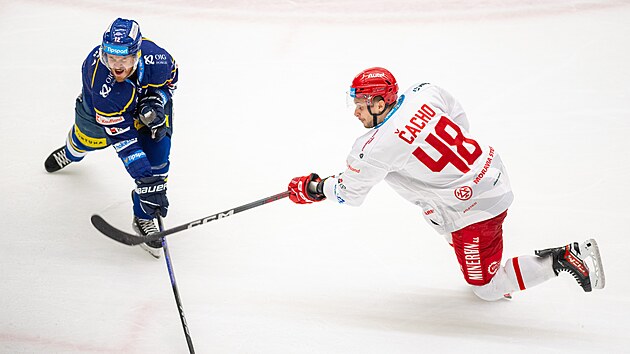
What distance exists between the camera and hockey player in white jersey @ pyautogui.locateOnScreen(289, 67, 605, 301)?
9.26ft

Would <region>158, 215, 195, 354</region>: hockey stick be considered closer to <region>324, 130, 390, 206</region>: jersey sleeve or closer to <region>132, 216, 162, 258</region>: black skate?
<region>132, 216, 162, 258</region>: black skate

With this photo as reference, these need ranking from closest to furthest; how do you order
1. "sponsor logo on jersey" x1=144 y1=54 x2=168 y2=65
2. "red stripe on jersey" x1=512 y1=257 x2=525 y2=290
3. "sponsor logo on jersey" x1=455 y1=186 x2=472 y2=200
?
"sponsor logo on jersey" x1=455 y1=186 x2=472 y2=200
"red stripe on jersey" x1=512 y1=257 x2=525 y2=290
"sponsor logo on jersey" x1=144 y1=54 x2=168 y2=65

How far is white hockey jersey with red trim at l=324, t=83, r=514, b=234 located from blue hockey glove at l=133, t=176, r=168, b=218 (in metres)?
0.81

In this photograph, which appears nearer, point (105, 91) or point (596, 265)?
point (596, 265)

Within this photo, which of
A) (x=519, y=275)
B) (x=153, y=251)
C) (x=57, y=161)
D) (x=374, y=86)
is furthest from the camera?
(x=57, y=161)

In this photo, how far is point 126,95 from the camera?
325 cm

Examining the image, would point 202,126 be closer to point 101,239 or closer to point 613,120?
point 101,239

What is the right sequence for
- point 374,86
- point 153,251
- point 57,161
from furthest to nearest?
1. point 57,161
2. point 153,251
3. point 374,86

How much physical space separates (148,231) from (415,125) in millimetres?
1470

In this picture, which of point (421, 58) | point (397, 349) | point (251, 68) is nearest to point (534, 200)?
point (397, 349)

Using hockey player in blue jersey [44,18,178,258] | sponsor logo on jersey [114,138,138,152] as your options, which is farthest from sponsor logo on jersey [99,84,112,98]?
sponsor logo on jersey [114,138,138,152]

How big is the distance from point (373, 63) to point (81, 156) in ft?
7.12

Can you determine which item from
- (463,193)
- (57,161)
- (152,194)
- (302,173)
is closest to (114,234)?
(152,194)

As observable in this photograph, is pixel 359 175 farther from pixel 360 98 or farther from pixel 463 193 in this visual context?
pixel 463 193
